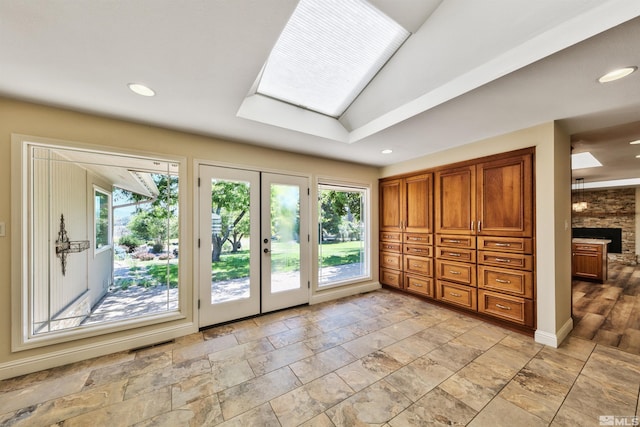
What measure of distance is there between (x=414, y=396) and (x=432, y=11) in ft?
9.50

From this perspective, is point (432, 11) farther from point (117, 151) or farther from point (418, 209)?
point (117, 151)

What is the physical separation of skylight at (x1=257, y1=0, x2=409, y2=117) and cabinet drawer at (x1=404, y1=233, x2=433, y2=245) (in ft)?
7.82

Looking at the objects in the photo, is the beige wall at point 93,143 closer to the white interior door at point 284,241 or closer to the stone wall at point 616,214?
the white interior door at point 284,241

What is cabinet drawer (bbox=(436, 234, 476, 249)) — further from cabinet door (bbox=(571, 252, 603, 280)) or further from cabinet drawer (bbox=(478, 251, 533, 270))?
cabinet door (bbox=(571, 252, 603, 280))

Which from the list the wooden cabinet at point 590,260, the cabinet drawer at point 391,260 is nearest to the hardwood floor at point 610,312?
the wooden cabinet at point 590,260

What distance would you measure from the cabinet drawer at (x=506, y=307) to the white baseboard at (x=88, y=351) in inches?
142

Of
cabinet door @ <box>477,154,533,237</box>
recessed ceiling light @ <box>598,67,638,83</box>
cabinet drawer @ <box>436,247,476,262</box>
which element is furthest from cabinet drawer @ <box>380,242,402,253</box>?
recessed ceiling light @ <box>598,67,638,83</box>

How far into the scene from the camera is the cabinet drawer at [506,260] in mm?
2723

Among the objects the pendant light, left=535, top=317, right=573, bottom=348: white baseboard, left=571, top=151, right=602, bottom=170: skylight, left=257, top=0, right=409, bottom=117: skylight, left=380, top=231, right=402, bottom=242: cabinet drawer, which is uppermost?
left=257, top=0, right=409, bottom=117: skylight

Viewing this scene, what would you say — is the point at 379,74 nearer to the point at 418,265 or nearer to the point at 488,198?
the point at 488,198

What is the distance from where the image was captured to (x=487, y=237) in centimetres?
307

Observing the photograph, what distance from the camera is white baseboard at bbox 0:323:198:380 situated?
81.5 inches

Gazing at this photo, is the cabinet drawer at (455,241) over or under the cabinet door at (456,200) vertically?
under

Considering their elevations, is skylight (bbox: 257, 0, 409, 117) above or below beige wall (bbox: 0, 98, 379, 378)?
above
